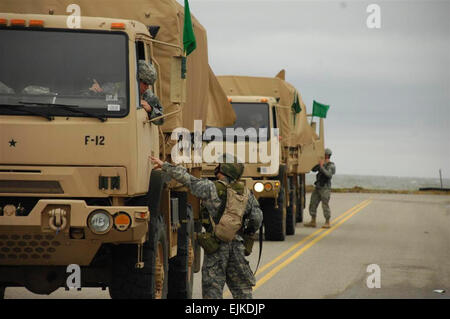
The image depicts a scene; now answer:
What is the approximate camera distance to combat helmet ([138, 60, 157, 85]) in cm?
917

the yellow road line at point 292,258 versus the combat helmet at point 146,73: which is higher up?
the combat helmet at point 146,73

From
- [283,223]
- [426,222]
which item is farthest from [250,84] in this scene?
[426,222]

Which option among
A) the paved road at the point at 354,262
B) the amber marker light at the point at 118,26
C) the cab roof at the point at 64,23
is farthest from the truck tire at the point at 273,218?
the amber marker light at the point at 118,26

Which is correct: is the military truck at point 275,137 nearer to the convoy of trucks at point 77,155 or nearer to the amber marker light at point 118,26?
the convoy of trucks at point 77,155

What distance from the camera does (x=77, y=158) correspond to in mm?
8648

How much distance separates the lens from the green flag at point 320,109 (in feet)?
97.6

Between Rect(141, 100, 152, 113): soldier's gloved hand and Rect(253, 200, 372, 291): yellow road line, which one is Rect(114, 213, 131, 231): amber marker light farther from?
Rect(253, 200, 372, 291): yellow road line

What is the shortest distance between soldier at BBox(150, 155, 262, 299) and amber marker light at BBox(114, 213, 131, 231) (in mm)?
765

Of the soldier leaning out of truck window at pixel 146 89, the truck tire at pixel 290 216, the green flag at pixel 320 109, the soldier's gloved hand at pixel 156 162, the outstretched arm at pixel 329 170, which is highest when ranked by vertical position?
the green flag at pixel 320 109

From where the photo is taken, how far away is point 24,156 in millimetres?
8609

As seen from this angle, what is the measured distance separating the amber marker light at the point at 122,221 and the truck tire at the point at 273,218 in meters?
12.3
